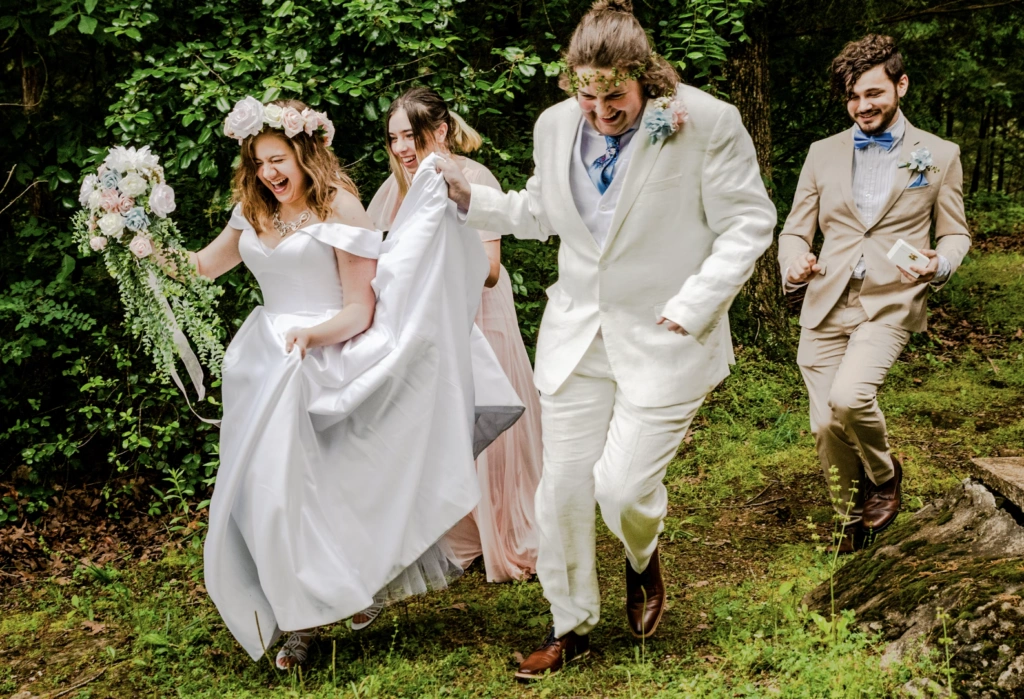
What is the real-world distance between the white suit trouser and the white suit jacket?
71mm

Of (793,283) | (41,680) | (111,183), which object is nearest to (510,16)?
(793,283)

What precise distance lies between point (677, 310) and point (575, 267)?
50 centimetres

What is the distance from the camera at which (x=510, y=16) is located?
6988 mm

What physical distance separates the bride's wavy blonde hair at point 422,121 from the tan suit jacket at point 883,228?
5.84 ft

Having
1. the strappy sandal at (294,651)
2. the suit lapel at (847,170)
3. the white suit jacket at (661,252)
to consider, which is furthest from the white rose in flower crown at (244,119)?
the suit lapel at (847,170)

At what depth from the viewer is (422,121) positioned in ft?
16.3

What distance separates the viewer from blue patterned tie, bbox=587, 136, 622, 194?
12.4 ft

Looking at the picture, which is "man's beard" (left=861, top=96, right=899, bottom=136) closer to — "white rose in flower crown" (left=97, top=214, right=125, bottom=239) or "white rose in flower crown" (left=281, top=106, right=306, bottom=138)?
"white rose in flower crown" (left=281, top=106, right=306, bottom=138)

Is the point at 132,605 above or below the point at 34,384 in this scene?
below

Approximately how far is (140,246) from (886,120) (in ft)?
11.4

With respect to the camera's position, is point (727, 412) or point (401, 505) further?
point (727, 412)

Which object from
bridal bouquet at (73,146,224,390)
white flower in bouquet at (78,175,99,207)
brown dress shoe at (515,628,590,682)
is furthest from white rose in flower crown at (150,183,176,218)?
brown dress shoe at (515,628,590,682)

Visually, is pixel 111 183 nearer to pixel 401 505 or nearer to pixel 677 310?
pixel 401 505

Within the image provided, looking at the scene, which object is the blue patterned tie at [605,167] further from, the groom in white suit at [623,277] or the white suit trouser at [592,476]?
the white suit trouser at [592,476]
